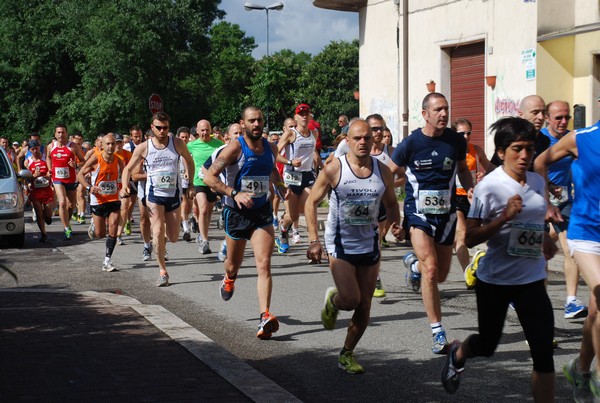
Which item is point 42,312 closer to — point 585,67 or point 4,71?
point 585,67

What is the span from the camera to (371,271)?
7.02 meters

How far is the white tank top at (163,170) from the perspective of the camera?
11562 mm

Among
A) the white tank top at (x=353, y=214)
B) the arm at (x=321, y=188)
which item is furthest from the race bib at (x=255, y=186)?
the white tank top at (x=353, y=214)

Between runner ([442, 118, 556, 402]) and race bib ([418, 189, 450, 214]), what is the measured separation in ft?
7.00

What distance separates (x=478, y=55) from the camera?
22188mm

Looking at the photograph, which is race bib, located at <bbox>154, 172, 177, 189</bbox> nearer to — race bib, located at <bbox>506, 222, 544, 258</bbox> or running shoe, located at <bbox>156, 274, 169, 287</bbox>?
running shoe, located at <bbox>156, 274, 169, 287</bbox>

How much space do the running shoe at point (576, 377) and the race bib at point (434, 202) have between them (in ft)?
6.73

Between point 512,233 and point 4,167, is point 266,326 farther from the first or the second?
point 4,167

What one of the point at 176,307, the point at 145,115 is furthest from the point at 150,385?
the point at 145,115

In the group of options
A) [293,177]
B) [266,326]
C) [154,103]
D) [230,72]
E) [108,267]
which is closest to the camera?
[266,326]

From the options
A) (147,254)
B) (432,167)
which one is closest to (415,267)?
(432,167)

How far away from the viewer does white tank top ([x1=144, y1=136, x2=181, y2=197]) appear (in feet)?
37.9

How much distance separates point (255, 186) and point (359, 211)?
79.7 inches

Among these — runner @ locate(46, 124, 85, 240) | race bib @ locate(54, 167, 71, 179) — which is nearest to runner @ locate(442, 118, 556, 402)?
runner @ locate(46, 124, 85, 240)
